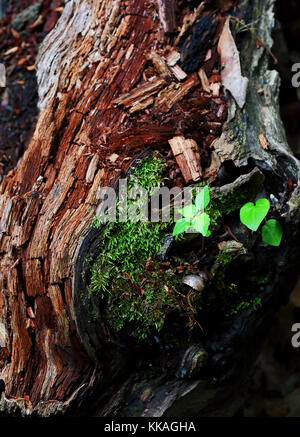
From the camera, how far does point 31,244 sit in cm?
178

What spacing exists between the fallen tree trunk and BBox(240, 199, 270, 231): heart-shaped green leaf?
0.38 ft

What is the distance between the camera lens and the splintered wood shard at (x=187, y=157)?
186 centimetres

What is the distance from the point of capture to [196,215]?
5.59 feet

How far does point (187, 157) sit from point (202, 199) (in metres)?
0.29

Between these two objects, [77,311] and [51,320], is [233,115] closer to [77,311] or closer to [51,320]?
[77,311]

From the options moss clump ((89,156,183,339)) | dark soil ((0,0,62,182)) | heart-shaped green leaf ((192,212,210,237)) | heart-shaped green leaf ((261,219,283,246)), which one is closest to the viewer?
heart-shaped green leaf ((192,212,210,237))

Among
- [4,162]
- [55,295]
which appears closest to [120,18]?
[4,162]

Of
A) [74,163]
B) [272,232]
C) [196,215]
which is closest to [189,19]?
[74,163]

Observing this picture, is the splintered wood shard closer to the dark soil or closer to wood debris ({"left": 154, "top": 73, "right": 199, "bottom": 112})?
wood debris ({"left": 154, "top": 73, "right": 199, "bottom": 112})

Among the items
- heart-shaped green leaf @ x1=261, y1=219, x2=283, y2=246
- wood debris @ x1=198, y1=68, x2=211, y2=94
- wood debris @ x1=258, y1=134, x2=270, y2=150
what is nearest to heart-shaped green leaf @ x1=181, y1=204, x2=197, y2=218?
heart-shaped green leaf @ x1=261, y1=219, x2=283, y2=246

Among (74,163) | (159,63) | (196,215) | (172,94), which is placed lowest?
(196,215)

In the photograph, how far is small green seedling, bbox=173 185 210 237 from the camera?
66.3 inches

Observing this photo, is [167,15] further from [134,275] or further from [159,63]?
[134,275]

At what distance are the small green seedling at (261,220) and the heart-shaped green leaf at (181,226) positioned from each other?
0.27m
